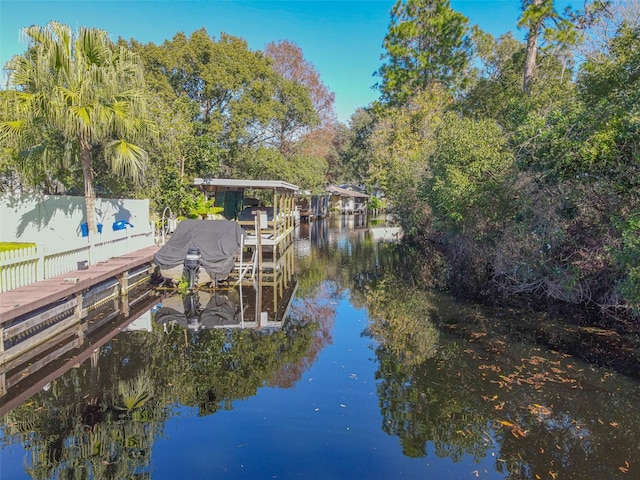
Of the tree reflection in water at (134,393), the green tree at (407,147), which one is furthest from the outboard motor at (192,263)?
the green tree at (407,147)

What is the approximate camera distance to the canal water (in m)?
4.27

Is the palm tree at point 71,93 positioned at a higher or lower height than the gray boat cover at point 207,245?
higher

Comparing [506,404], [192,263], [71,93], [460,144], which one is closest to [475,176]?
[460,144]

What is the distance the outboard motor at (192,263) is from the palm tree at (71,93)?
247 centimetres

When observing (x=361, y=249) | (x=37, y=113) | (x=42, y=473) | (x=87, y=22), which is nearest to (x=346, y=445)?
(x=42, y=473)

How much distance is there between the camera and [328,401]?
5660 mm

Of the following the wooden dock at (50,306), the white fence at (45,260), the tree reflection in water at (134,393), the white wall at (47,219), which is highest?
the white wall at (47,219)

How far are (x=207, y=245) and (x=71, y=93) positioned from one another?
4.66 m

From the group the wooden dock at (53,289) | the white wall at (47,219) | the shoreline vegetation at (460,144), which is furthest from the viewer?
the white wall at (47,219)

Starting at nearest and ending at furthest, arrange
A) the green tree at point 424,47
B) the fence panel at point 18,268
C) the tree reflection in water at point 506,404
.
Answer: the tree reflection in water at point 506,404 → the fence panel at point 18,268 → the green tree at point 424,47

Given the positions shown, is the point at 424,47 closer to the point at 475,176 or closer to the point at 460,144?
the point at 460,144

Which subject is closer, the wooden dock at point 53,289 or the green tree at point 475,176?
the wooden dock at point 53,289

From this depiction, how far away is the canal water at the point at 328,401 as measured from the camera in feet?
14.0

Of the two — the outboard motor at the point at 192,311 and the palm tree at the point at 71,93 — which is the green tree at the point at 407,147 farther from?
the palm tree at the point at 71,93
